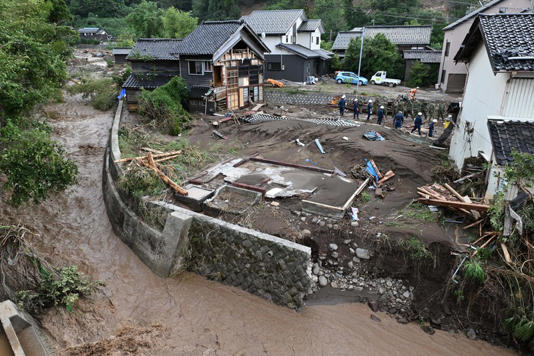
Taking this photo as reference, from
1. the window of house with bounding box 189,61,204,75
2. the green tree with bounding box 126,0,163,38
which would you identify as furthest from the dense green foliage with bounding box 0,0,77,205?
the green tree with bounding box 126,0,163,38

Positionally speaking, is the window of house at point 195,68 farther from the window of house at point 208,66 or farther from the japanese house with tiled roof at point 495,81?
the japanese house with tiled roof at point 495,81

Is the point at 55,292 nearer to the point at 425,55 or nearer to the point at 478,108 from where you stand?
the point at 478,108

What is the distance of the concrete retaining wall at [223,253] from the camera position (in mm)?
10000

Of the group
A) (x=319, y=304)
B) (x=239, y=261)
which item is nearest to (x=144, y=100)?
(x=239, y=261)

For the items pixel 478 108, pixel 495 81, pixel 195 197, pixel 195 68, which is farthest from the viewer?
pixel 195 68

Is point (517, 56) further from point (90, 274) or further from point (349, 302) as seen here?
point (90, 274)

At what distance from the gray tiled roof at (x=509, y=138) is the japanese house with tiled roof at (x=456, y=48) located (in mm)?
21781

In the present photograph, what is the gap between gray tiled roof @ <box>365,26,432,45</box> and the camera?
39.9 meters

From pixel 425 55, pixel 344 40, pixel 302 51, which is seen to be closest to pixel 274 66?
pixel 302 51

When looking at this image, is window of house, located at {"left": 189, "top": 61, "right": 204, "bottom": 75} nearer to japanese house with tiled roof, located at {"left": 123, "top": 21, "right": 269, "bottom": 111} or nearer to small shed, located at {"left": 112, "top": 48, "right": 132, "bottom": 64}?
japanese house with tiled roof, located at {"left": 123, "top": 21, "right": 269, "bottom": 111}

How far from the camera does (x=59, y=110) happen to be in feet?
93.8

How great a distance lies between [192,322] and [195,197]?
4302mm

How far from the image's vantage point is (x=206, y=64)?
23406mm

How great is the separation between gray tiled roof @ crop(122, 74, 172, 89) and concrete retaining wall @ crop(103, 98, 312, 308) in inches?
560
